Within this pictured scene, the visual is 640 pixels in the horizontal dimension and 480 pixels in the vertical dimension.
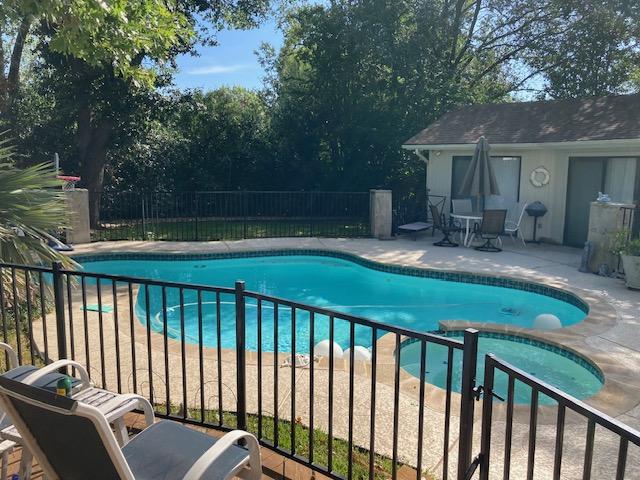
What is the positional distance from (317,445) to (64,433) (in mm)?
1899

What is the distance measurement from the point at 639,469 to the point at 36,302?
6.17m

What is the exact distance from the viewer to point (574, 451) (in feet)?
11.2

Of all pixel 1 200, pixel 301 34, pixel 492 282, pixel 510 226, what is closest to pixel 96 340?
pixel 1 200

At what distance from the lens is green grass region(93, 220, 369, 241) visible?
13.1 m

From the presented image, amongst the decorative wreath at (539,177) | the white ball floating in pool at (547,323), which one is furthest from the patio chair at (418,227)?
the white ball floating in pool at (547,323)

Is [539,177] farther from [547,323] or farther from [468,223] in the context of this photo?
[547,323]

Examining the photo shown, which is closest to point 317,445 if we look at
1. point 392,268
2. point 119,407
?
point 119,407

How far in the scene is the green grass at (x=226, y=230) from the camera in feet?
42.9

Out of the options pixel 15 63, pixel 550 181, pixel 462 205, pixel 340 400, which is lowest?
pixel 340 400

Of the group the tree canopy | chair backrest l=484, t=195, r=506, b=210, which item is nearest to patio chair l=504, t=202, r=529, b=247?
chair backrest l=484, t=195, r=506, b=210

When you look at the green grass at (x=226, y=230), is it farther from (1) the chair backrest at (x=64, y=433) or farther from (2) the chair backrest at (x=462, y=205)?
(1) the chair backrest at (x=64, y=433)

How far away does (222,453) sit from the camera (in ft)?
6.85

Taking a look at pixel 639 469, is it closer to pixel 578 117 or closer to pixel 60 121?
pixel 578 117

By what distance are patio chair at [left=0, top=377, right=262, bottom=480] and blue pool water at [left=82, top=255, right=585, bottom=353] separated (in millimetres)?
3875
